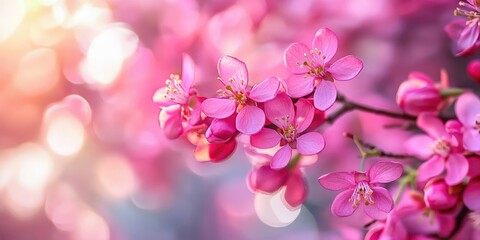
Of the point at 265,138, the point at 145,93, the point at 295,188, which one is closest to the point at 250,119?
the point at 265,138

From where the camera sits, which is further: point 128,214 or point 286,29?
point 128,214

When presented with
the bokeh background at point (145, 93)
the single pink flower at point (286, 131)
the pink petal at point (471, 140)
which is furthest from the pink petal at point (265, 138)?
the bokeh background at point (145, 93)

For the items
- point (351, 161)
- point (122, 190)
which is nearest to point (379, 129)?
point (351, 161)

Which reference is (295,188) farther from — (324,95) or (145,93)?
(145,93)

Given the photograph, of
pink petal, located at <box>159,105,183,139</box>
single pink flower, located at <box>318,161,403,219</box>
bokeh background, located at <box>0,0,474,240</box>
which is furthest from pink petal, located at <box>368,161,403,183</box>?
bokeh background, located at <box>0,0,474,240</box>

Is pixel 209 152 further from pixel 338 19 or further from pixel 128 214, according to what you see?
pixel 128 214

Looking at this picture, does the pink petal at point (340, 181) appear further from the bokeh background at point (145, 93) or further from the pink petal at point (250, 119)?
the bokeh background at point (145, 93)

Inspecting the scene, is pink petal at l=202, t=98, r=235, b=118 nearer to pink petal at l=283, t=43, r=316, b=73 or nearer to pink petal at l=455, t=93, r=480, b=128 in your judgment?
pink petal at l=283, t=43, r=316, b=73
